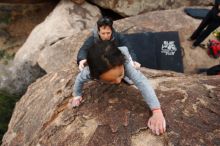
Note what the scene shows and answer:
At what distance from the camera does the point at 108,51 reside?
9.28 feet

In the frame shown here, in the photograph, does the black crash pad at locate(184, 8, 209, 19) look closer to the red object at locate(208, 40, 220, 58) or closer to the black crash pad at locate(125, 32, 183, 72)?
the red object at locate(208, 40, 220, 58)

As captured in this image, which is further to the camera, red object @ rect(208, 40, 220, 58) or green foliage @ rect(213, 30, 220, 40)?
green foliage @ rect(213, 30, 220, 40)

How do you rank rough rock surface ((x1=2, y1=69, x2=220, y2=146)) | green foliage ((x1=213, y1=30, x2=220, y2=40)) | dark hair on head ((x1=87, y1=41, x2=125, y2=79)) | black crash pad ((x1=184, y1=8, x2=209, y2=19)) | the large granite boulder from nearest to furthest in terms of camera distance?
dark hair on head ((x1=87, y1=41, x2=125, y2=79)), rough rock surface ((x1=2, y1=69, x2=220, y2=146)), green foliage ((x1=213, y1=30, x2=220, y2=40)), black crash pad ((x1=184, y1=8, x2=209, y2=19)), the large granite boulder

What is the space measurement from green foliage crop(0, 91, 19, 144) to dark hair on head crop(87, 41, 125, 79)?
4.15 metres

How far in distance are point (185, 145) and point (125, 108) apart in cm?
59

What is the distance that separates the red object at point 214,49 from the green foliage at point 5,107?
3.38m

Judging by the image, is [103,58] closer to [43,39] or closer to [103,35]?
[103,35]

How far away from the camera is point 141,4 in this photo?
7.74m

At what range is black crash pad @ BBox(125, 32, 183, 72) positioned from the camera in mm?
6004

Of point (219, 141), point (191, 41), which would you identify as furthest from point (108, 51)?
point (191, 41)

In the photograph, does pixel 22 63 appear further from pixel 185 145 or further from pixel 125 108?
pixel 185 145

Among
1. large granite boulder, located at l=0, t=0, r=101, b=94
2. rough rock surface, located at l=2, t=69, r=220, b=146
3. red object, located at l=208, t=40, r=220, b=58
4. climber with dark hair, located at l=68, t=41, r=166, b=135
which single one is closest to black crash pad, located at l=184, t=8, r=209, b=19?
red object, located at l=208, t=40, r=220, b=58

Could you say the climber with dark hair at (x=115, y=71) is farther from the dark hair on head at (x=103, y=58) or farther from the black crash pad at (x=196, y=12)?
the black crash pad at (x=196, y=12)

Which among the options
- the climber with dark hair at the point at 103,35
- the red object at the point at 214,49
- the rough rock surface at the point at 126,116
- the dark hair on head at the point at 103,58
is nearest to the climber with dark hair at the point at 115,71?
the dark hair on head at the point at 103,58
